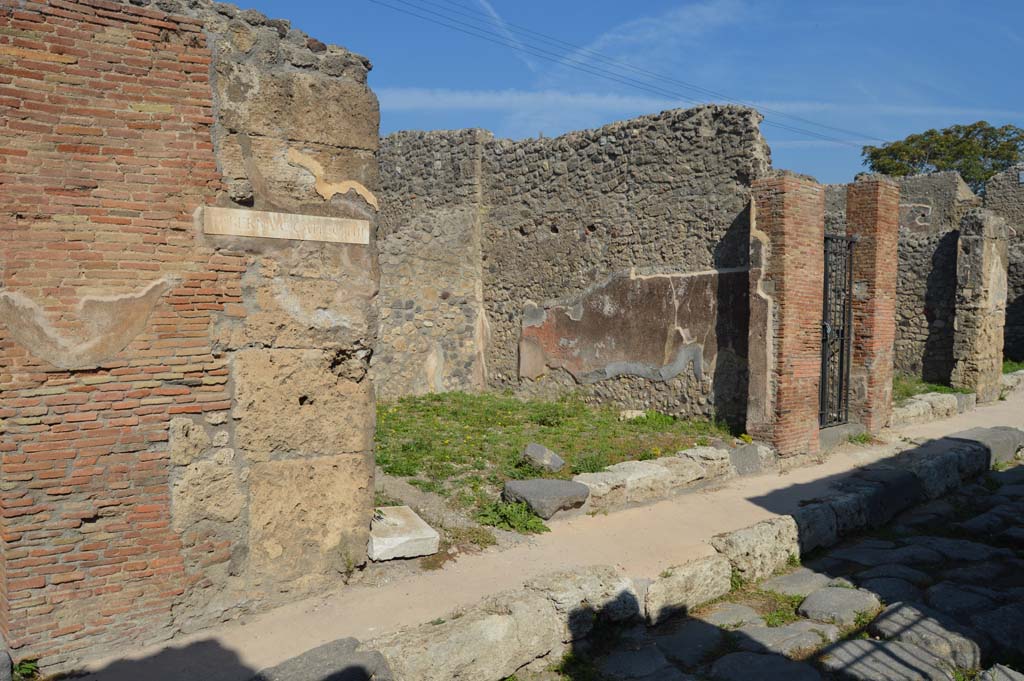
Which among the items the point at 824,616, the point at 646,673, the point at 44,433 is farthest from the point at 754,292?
the point at 44,433

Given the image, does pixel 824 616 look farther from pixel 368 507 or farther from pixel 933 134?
pixel 933 134

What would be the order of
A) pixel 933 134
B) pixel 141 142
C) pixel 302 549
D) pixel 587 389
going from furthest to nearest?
pixel 933 134, pixel 587 389, pixel 302 549, pixel 141 142

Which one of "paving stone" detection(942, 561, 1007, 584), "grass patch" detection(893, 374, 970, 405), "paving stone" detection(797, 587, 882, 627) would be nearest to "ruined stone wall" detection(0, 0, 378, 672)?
"paving stone" detection(797, 587, 882, 627)

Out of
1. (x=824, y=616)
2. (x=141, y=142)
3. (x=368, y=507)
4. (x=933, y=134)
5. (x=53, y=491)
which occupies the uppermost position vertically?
(x=933, y=134)

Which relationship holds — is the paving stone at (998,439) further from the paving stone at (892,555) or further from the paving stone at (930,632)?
the paving stone at (930,632)

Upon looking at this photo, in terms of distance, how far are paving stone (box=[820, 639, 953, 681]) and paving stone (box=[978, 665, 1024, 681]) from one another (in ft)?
0.55

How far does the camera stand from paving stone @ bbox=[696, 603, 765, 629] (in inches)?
184

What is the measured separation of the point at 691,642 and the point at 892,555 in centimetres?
242

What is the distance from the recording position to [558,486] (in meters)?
6.14

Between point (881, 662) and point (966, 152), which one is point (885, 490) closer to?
point (881, 662)

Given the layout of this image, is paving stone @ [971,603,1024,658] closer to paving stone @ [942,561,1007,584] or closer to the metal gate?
paving stone @ [942,561,1007,584]

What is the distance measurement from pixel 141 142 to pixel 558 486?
3.89 metres

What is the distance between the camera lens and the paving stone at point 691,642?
419 cm

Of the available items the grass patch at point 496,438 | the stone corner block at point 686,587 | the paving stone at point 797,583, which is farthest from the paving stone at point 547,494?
the paving stone at point 797,583
